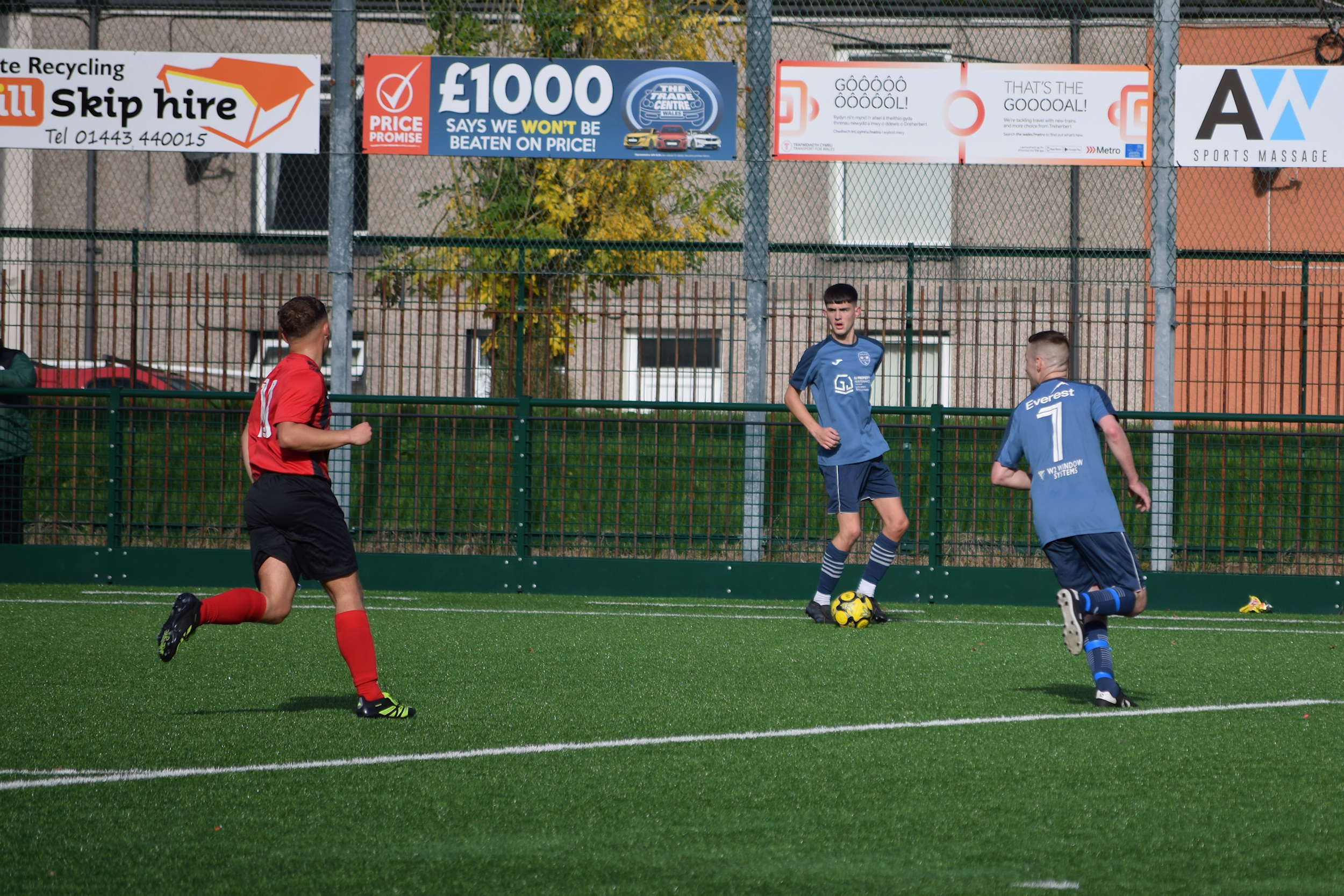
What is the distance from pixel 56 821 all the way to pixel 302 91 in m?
8.20

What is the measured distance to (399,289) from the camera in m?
10.8

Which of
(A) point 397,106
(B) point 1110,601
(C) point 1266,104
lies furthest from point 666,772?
(C) point 1266,104

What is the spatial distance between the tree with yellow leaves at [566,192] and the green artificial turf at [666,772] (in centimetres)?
472

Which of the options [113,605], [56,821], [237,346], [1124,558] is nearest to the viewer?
[56,821]

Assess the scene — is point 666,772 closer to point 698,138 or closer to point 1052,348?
point 1052,348

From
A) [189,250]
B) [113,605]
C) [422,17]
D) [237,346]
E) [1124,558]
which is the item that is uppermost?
[422,17]

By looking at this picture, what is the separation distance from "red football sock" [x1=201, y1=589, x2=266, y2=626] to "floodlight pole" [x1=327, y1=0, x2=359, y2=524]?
16.9ft

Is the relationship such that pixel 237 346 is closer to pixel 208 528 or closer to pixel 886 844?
pixel 208 528

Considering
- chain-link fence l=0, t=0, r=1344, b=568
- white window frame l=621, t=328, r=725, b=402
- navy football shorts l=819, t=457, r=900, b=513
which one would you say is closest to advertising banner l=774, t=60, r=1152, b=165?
chain-link fence l=0, t=0, r=1344, b=568

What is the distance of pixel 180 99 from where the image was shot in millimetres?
10695

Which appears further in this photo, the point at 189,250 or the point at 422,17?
the point at 189,250

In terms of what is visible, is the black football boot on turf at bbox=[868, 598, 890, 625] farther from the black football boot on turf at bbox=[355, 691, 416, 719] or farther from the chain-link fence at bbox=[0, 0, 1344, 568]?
the black football boot on turf at bbox=[355, 691, 416, 719]

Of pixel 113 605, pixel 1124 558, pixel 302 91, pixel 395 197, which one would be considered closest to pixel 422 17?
pixel 395 197

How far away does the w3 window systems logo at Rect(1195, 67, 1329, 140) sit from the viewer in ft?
34.1
